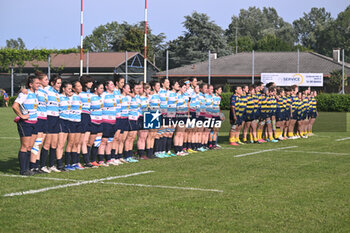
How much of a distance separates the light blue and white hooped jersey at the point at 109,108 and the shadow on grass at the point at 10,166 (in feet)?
A: 6.96

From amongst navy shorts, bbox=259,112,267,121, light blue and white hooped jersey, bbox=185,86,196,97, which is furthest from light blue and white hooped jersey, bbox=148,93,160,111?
navy shorts, bbox=259,112,267,121

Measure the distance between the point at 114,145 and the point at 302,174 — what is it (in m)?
4.21

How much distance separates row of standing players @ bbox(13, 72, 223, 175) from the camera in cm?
1045

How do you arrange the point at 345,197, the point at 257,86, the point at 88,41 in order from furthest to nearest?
the point at 88,41 < the point at 257,86 < the point at 345,197

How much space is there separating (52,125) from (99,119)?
4.05 ft

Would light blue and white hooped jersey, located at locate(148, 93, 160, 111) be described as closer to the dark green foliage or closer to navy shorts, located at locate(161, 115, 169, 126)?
navy shorts, located at locate(161, 115, 169, 126)

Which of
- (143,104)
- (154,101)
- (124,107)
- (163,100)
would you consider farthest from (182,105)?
(124,107)

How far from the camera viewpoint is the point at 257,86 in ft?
60.4

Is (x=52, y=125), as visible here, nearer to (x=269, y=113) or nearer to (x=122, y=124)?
(x=122, y=124)

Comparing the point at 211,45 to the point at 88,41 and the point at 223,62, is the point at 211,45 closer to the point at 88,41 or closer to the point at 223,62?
the point at 223,62

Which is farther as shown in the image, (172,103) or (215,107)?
(215,107)

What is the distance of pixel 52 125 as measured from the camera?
35.4 feet

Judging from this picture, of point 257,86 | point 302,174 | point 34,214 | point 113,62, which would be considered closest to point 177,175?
point 302,174

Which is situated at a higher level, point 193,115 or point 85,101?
point 85,101
